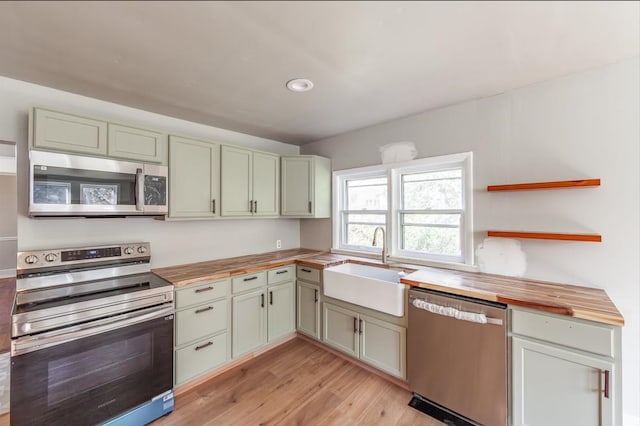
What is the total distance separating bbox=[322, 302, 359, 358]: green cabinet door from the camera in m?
2.42

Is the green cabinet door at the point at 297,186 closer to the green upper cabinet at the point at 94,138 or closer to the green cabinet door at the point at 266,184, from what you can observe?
the green cabinet door at the point at 266,184

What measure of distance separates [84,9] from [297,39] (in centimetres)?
100

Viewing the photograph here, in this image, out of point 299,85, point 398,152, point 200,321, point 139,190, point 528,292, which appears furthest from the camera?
point 398,152

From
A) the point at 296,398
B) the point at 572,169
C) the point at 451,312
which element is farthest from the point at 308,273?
the point at 572,169

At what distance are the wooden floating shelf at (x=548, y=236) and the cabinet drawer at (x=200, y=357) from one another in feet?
8.25

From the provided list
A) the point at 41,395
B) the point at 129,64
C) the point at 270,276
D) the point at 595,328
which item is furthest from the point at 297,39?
the point at 41,395

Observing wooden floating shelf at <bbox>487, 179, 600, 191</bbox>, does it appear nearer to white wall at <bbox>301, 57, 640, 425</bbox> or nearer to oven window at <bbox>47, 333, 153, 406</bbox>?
white wall at <bbox>301, 57, 640, 425</bbox>

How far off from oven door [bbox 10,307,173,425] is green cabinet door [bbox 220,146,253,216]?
3.82 ft

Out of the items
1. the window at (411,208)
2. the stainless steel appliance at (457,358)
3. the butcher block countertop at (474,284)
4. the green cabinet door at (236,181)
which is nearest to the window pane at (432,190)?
the window at (411,208)

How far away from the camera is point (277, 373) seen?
2.34m

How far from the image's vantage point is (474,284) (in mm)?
1899

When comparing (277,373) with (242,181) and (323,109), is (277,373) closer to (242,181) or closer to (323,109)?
(242,181)

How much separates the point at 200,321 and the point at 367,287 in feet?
4.77

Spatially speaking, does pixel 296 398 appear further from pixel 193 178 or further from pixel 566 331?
pixel 193 178
